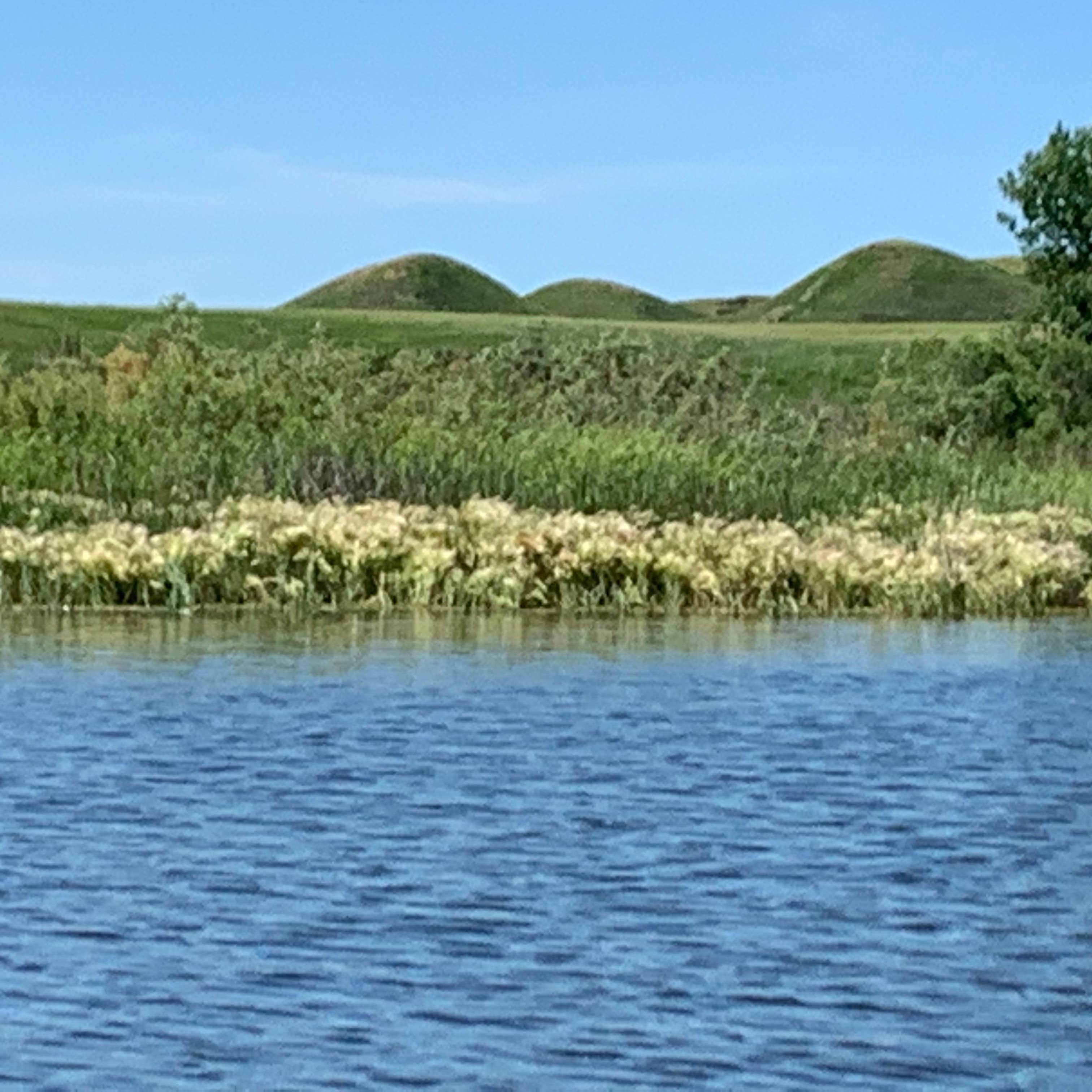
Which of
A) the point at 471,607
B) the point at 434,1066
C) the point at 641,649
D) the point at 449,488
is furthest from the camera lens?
the point at 449,488

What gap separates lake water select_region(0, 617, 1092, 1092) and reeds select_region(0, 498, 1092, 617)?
462cm

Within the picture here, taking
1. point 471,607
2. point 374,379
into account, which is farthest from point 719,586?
point 374,379

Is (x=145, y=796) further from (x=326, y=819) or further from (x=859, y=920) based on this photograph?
(x=859, y=920)

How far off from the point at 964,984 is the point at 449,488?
721 inches

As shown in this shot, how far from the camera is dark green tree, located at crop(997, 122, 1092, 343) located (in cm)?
4888

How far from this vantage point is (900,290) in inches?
4975

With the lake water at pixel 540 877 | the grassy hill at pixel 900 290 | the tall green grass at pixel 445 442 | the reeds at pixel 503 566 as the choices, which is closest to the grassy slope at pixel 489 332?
the grassy hill at pixel 900 290

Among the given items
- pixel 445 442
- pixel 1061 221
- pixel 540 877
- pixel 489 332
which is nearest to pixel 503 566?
pixel 445 442

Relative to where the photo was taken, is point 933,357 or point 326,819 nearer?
point 326,819

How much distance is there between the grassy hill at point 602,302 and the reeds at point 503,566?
9786cm

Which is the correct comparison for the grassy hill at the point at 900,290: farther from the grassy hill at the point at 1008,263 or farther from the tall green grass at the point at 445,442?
the tall green grass at the point at 445,442

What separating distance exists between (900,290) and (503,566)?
104 meters

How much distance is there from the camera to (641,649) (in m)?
21.0

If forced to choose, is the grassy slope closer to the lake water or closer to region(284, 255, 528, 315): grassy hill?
region(284, 255, 528, 315): grassy hill
